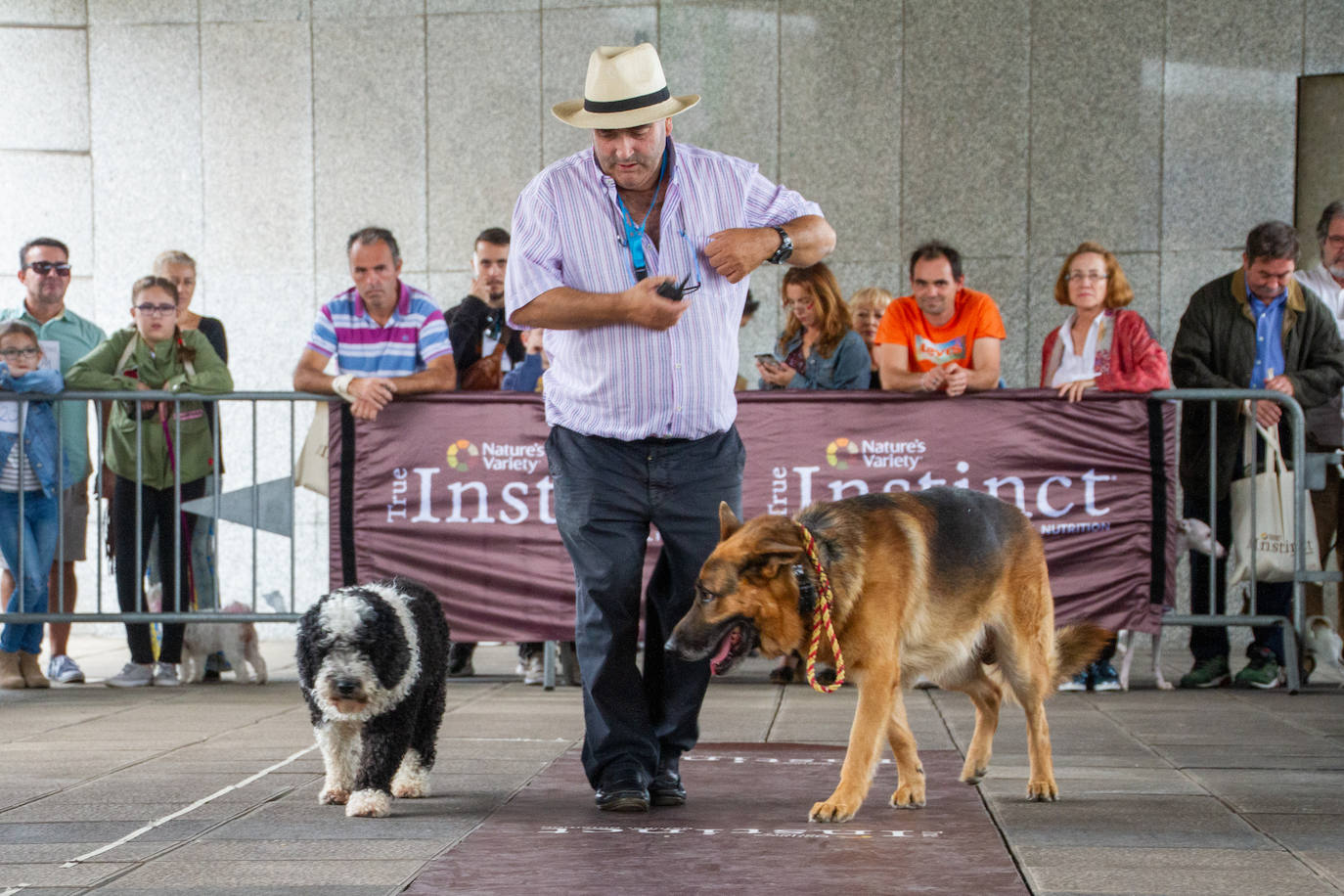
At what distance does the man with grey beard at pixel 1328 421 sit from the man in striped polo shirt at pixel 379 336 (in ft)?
15.6

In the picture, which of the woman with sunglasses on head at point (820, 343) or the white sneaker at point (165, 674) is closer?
the woman with sunglasses on head at point (820, 343)

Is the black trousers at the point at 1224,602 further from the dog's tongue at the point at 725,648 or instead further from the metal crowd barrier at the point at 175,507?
the metal crowd barrier at the point at 175,507

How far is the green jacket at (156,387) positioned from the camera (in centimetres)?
870

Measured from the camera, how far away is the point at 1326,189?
1088 cm

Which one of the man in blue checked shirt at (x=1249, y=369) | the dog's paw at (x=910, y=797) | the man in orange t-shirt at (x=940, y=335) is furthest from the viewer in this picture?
the man in blue checked shirt at (x=1249, y=369)

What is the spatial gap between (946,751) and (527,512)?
9.91 feet

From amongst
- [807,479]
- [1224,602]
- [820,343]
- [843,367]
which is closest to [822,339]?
[820,343]

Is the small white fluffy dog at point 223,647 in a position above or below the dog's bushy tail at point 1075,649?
below

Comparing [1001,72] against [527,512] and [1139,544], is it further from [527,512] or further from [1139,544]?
[527,512]

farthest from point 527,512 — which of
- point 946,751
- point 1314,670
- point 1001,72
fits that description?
point 1001,72

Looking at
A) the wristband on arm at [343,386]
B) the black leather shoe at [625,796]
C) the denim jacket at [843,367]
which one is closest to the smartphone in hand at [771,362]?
the denim jacket at [843,367]

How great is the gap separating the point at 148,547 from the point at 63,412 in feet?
3.20

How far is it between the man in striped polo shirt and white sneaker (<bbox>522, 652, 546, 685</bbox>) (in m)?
1.71

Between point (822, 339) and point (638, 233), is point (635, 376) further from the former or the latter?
point (822, 339)
